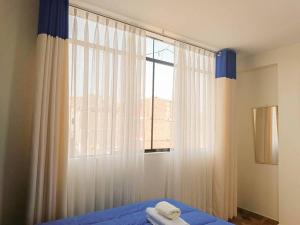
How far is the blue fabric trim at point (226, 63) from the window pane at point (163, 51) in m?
0.86

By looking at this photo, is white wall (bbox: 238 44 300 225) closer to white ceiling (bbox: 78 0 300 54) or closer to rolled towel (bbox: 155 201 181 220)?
white ceiling (bbox: 78 0 300 54)

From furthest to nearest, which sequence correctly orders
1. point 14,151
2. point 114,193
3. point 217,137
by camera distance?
point 217,137
point 114,193
point 14,151

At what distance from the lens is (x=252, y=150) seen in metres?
3.87

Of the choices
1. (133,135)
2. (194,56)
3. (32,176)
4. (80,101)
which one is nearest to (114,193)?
(133,135)

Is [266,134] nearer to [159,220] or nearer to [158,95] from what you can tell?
[158,95]

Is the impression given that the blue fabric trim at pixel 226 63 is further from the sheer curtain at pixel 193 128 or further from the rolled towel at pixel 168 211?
the rolled towel at pixel 168 211

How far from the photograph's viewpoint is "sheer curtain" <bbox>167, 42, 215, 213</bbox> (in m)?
3.02

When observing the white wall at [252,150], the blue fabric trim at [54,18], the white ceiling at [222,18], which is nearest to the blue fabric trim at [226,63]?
the white ceiling at [222,18]

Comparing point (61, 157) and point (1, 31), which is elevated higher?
point (1, 31)

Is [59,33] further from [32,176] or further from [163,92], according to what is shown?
[163,92]

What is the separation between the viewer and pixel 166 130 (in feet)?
10.2

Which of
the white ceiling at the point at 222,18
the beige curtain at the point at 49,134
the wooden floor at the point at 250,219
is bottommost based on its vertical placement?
the wooden floor at the point at 250,219

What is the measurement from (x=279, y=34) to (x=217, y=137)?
65.3 inches

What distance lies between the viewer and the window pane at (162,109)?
3.03 meters
